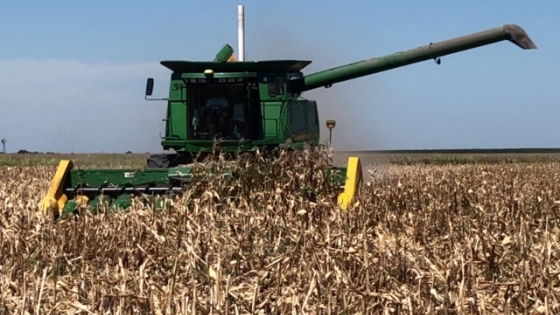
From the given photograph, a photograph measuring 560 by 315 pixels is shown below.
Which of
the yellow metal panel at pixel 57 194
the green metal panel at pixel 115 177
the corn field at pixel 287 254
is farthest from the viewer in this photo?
the green metal panel at pixel 115 177

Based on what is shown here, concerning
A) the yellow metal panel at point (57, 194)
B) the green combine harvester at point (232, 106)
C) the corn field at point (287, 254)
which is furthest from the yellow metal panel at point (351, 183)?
the yellow metal panel at point (57, 194)

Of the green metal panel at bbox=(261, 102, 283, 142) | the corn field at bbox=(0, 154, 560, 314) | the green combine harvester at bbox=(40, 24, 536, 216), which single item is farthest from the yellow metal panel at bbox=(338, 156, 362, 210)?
the green metal panel at bbox=(261, 102, 283, 142)

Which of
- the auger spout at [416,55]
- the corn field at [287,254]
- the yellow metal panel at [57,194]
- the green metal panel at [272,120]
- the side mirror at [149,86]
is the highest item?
the auger spout at [416,55]

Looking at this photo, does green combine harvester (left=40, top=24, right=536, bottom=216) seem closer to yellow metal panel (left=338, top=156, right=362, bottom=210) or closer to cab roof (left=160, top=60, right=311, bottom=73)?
cab roof (left=160, top=60, right=311, bottom=73)

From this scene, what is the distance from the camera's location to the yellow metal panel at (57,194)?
29.3 ft

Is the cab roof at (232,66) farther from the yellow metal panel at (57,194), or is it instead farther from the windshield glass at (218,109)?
the yellow metal panel at (57,194)

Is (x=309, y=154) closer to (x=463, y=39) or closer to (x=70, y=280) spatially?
(x=463, y=39)

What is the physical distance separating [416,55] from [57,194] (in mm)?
5268

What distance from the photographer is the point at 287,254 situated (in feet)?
18.1

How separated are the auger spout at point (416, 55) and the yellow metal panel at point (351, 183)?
2.85 meters

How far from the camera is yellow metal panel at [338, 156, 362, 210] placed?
29.6ft

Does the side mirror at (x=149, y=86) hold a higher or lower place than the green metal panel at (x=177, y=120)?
higher

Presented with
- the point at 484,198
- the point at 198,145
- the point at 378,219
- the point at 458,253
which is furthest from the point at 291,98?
the point at 458,253

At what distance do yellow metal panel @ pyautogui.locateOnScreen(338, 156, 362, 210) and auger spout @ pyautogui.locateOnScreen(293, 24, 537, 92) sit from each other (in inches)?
112
